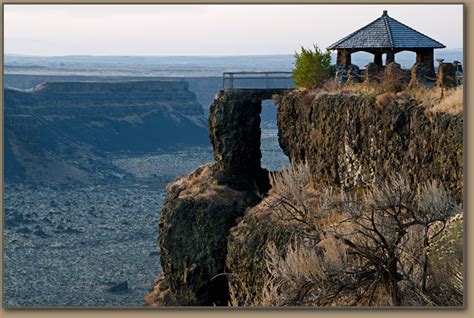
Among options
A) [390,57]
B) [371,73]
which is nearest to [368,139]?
[371,73]

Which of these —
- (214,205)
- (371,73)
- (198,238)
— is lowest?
(198,238)

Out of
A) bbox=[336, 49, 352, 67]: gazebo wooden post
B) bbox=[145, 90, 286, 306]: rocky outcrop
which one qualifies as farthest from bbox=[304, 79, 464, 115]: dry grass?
bbox=[145, 90, 286, 306]: rocky outcrop

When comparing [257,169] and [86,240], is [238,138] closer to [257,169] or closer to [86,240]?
[257,169]

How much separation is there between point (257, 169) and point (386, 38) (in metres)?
14.0

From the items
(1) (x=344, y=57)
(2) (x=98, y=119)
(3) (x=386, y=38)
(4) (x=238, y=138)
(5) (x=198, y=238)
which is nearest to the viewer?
(3) (x=386, y=38)

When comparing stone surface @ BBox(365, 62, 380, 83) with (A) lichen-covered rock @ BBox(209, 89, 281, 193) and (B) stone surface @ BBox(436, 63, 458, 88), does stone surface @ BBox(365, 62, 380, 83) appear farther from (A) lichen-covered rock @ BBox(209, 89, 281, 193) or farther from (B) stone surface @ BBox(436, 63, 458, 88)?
(A) lichen-covered rock @ BBox(209, 89, 281, 193)

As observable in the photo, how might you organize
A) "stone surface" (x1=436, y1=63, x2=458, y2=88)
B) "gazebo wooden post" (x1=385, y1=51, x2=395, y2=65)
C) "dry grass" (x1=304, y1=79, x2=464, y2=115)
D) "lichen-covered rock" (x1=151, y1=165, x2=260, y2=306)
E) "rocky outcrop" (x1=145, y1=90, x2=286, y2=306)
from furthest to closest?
"rocky outcrop" (x1=145, y1=90, x2=286, y2=306) < "lichen-covered rock" (x1=151, y1=165, x2=260, y2=306) < "gazebo wooden post" (x1=385, y1=51, x2=395, y2=65) < "stone surface" (x1=436, y1=63, x2=458, y2=88) < "dry grass" (x1=304, y1=79, x2=464, y2=115)

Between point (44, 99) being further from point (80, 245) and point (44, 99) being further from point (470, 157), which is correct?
point (470, 157)

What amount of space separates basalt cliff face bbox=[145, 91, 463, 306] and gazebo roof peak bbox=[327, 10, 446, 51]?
253cm

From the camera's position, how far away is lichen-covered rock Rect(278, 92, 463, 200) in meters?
29.3

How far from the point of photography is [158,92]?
638ft

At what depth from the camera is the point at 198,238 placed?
47906mm

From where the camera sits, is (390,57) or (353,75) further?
(353,75)

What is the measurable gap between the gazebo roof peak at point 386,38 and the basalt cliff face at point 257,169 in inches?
99.6
